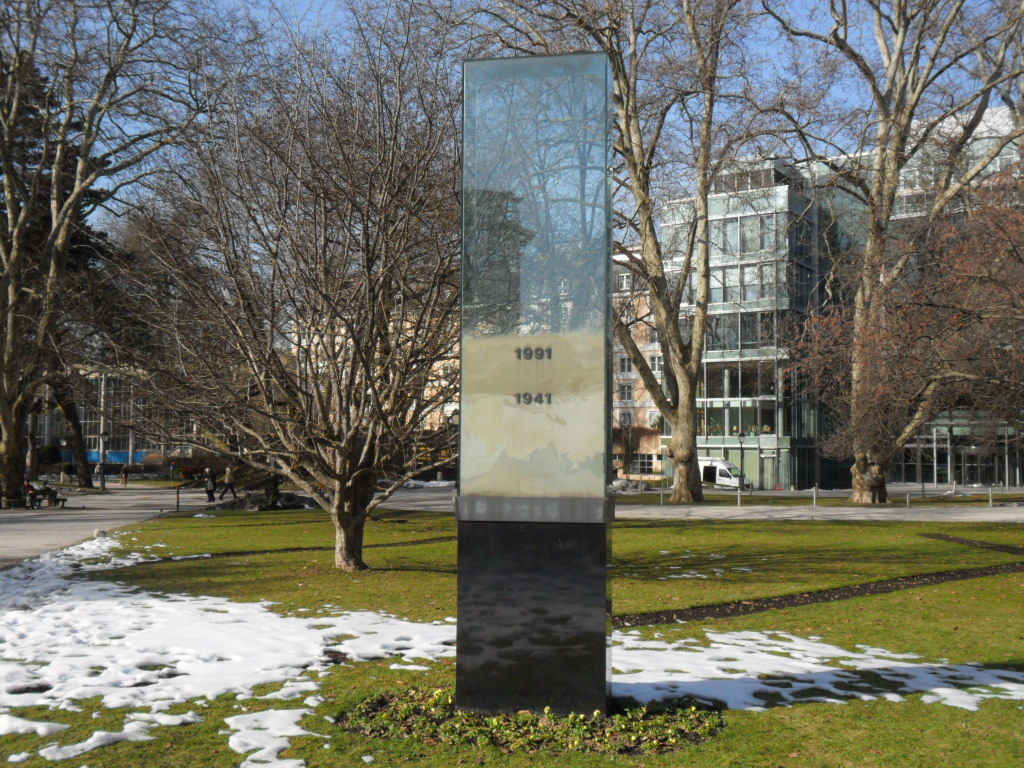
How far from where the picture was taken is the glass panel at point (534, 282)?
247 inches

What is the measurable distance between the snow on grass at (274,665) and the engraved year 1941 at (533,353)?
261cm

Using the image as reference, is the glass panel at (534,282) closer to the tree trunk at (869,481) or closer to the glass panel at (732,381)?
the tree trunk at (869,481)

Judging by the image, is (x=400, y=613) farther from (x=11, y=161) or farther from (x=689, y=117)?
(x=11, y=161)

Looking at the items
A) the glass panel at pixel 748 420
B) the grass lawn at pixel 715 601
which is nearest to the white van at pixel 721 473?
the glass panel at pixel 748 420

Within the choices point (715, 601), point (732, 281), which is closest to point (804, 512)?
point (715, 601)

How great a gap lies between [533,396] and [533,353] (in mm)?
304

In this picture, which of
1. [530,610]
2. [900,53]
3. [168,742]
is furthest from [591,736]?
[900,53]

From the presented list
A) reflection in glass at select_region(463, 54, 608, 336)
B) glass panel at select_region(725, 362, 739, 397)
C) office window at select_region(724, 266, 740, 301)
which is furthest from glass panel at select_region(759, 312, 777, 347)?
reflection in glass at select_region(463, 54, 608, 336)

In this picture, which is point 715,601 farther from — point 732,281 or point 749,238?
point 732,281

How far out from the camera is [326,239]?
12047mm

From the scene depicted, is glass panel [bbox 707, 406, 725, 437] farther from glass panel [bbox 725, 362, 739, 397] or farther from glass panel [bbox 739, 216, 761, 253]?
glass panel [bbox 739, 216, 761, 253]

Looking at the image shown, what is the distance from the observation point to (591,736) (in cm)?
587

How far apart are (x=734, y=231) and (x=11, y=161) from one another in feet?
111

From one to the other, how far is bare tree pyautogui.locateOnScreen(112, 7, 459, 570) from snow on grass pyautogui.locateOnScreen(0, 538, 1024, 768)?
10.0ft
